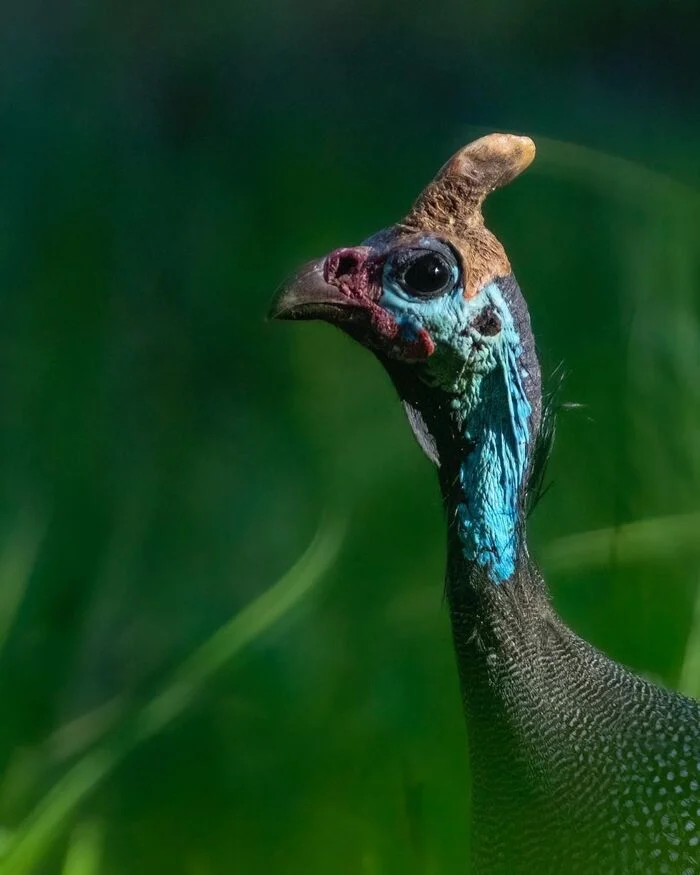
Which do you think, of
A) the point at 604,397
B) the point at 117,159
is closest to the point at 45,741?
the point at 117,159

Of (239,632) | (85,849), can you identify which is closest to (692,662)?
(239,632)

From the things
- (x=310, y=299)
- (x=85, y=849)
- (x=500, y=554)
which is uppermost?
(x=310, y=299)

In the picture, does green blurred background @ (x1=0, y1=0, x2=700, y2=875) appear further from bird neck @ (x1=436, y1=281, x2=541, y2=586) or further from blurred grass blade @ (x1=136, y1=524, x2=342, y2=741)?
bird neck @ (x1=436, y1=281, x2=541, y2=586)

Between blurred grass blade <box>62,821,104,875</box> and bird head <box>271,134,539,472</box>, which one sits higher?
bird head <box>271,134,539,472</box>

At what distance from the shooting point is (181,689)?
4.26 ft

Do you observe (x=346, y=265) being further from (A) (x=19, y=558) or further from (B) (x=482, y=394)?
(A) (x=19, y=558)

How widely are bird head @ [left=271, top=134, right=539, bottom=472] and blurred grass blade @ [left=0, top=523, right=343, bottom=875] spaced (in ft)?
1.79

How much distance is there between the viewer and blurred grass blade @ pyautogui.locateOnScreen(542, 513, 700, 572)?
49.8 inches

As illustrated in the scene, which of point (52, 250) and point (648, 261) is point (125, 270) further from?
point (648, 261)

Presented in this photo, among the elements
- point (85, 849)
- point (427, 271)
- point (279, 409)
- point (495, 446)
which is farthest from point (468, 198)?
point (85, 849)

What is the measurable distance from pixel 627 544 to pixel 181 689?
0.71 metres

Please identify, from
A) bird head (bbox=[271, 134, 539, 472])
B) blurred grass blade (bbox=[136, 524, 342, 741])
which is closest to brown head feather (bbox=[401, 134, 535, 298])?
bird head (bbox=[271, 134, 539, 472])

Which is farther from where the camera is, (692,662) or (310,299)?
(692,662)

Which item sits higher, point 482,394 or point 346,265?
point 346,265
